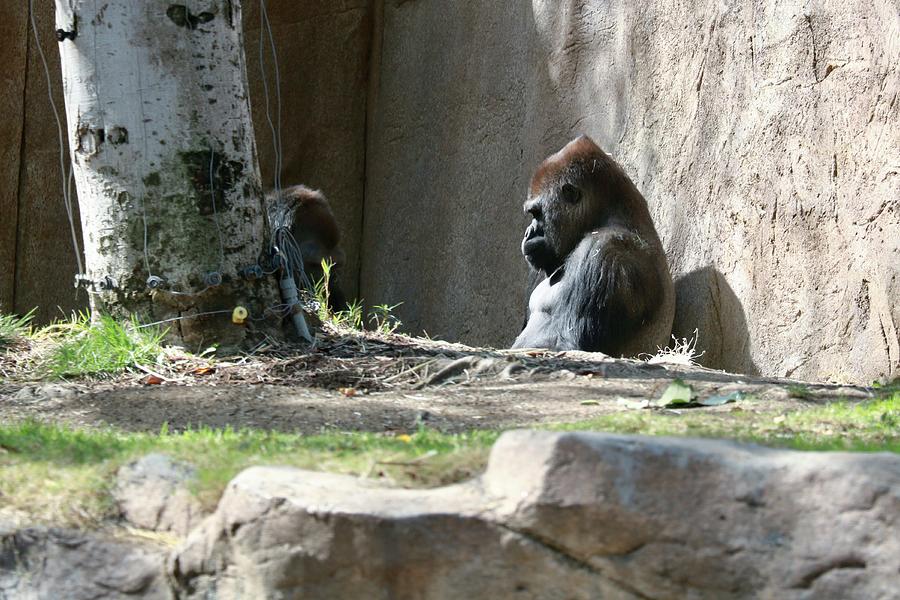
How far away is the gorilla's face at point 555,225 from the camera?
7.32 m

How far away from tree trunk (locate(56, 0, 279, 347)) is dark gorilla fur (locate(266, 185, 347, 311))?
419 cm

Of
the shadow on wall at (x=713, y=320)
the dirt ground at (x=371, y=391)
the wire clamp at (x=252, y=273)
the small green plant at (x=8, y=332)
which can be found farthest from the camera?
the shadow on wall at (x=713, y=320)

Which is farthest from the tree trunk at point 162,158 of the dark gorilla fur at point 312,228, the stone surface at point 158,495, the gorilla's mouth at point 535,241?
the dark gorilla fur at point 312,228

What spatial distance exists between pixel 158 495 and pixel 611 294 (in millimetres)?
4593

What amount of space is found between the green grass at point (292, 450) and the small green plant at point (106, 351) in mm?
1347

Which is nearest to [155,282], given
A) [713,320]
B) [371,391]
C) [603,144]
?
[371,391]

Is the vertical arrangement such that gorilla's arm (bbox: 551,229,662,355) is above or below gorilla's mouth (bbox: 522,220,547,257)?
below

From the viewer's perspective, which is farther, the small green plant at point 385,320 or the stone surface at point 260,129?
the stone surface at point 260,129

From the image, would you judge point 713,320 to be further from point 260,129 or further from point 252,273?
point 260,129

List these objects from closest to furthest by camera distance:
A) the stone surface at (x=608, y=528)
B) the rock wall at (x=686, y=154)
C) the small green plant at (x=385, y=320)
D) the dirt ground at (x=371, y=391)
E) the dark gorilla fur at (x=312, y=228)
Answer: the stone surface at (x=608, y=528) < the dirt ground at (x=371, y=391) < the rock wall at (x=686, y=154) < the small green plant at (x=385, y=320) < the dark gorilla fur at (x=312, y=228)

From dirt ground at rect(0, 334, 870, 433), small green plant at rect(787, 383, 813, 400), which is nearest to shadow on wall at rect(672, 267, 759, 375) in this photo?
dirt ground at rect(0, 334, 870, 433)

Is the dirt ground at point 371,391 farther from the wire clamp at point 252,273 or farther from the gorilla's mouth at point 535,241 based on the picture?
the gorilla's mouth at point 535,241

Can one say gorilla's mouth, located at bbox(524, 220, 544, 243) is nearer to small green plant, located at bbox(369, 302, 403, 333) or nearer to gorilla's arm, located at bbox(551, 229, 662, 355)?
gorilla's arm, located at bbox(551, 229, 662, 355)

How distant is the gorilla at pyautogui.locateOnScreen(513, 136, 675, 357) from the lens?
22.6ft
